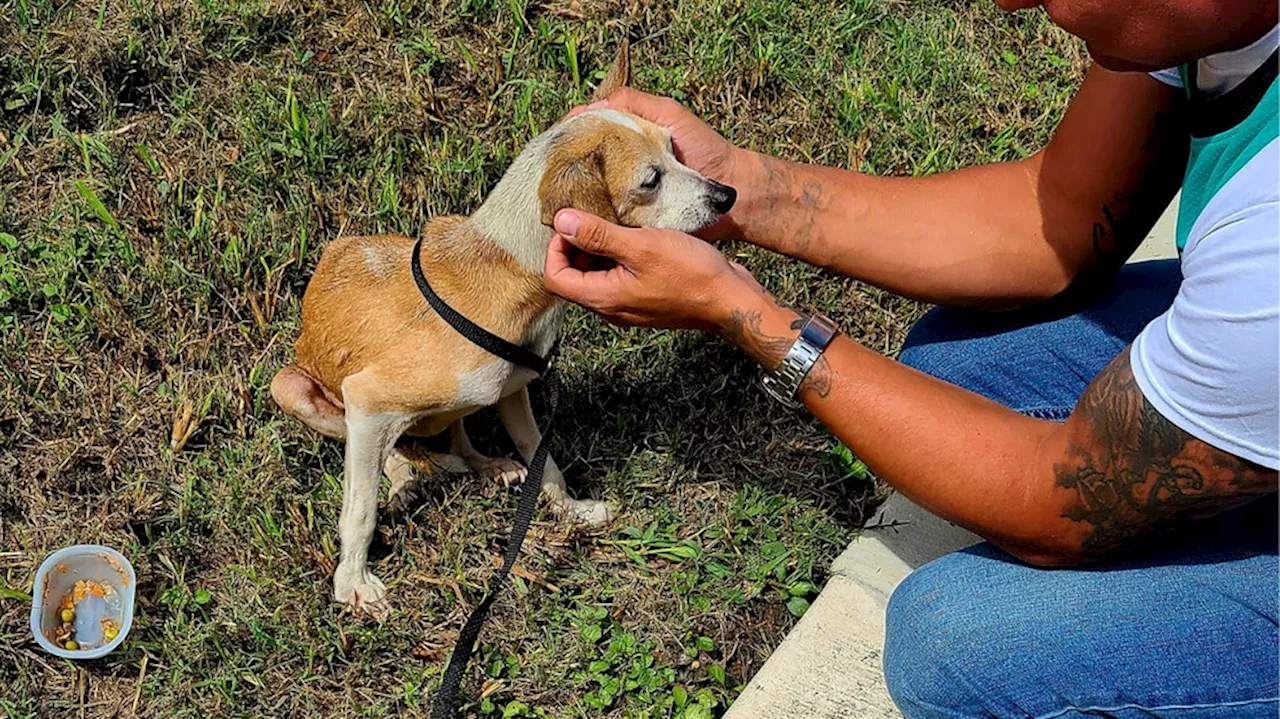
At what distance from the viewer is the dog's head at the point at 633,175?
3.02 metres

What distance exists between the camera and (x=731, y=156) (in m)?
3.31

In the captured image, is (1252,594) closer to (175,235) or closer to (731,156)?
(731,156)

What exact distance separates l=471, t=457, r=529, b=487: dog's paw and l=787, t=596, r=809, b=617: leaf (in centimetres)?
90

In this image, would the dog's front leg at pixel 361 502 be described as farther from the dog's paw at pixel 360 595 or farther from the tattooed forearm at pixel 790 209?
the tattooed forearm at pixel 790 209

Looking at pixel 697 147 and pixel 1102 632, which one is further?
pixel 697 147

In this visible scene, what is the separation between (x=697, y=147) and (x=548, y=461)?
3.45 ft

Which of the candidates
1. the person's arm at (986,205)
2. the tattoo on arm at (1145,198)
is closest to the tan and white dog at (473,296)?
the person's arm at (986,205)

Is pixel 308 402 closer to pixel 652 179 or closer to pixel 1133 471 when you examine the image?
pixel 652 179

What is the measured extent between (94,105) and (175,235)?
0.66 meters

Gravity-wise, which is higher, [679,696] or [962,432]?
[962,432]

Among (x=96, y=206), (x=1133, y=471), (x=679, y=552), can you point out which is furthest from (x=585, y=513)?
(x=96, y=206)

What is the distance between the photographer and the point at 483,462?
363cm

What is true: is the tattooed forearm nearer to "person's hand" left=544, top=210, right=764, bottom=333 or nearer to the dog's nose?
the dog's nose

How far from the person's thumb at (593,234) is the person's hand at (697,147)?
2.06 feet
